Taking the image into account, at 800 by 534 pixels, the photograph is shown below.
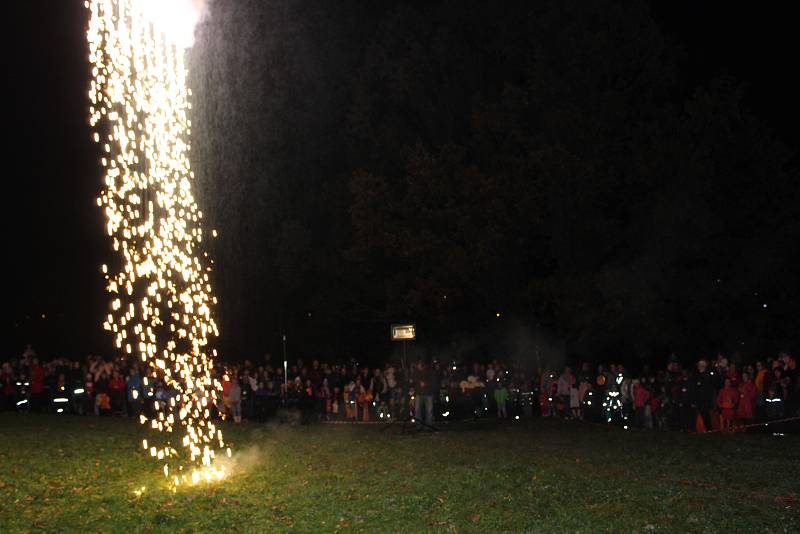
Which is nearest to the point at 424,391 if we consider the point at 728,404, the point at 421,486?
the point at 728,404

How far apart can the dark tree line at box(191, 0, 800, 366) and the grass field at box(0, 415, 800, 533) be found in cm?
1147

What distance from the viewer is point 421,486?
557 inches

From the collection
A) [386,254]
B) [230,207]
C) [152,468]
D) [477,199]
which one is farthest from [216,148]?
[152,468]

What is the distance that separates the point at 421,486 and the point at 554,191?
1995 centimetres

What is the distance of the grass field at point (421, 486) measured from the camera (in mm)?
11680

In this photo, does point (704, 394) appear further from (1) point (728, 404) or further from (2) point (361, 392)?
(2) point (361, 392)

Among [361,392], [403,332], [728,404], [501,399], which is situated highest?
[403,332]

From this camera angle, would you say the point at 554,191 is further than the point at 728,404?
Yes

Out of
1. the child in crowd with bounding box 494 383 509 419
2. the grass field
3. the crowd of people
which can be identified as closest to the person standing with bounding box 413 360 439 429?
the crowd of people

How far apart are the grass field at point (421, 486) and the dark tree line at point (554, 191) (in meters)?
11.5

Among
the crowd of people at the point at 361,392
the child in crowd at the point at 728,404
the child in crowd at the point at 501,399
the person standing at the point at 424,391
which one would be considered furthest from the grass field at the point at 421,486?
the child in crowd at the point at 501,399

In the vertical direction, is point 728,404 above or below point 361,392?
below

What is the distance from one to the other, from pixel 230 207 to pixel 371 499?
28262 millimetres

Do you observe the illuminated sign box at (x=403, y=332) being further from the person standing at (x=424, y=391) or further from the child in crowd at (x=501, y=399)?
the child in crowd at (x=501, y=399)
